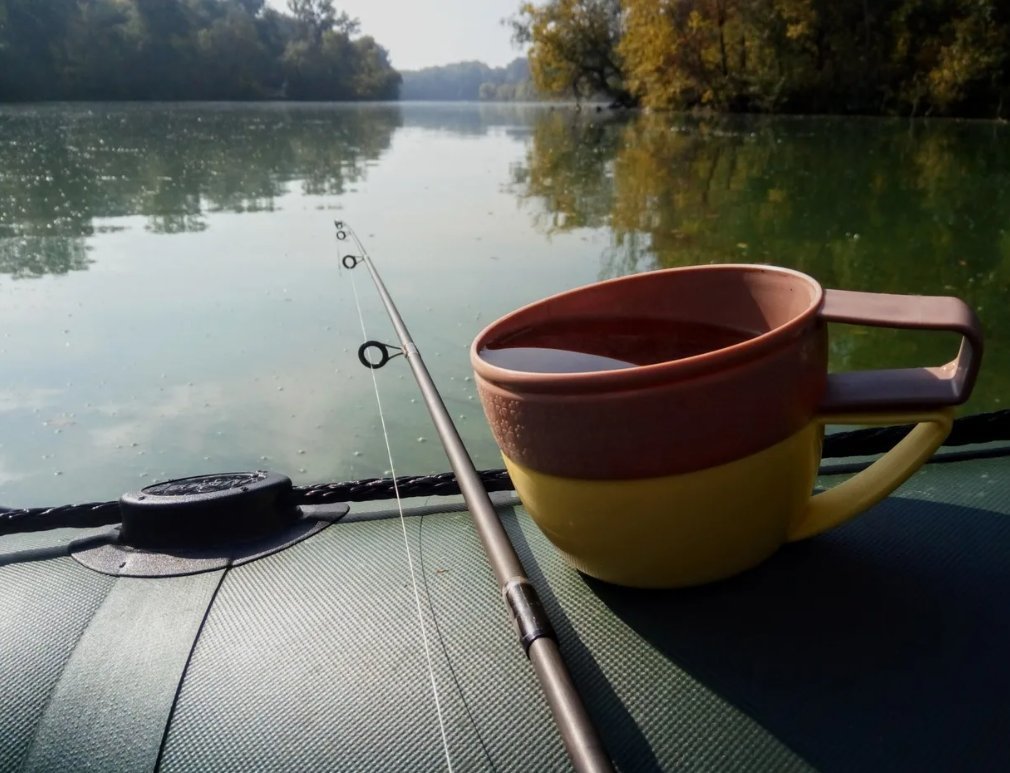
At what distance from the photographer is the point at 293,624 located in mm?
758

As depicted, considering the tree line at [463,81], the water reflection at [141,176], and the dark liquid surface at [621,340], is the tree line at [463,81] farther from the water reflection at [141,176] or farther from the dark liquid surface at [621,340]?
the dark liquid surface at [621,340]

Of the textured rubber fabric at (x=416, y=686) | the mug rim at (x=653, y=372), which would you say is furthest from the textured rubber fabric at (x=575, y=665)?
the mug rim at (x=653, y=372)

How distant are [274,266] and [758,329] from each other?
153 inches

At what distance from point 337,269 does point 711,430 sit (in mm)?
3760

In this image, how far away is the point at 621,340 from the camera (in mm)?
816

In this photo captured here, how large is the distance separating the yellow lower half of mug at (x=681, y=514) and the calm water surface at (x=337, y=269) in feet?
4.73

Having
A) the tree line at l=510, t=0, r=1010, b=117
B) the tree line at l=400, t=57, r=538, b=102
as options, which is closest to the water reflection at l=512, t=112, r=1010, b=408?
the tree line at l=510, t=0, r=1010, b=117

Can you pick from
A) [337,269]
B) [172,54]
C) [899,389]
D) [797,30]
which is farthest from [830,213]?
[172,54]

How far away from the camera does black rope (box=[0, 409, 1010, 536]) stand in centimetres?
96

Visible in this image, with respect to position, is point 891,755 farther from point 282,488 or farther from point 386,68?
point 386,68

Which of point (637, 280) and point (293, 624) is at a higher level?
point (637, 280)

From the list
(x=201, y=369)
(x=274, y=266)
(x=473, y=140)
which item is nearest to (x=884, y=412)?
(x=201, y=369)

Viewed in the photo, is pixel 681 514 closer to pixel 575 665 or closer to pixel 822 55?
pixel 575 665

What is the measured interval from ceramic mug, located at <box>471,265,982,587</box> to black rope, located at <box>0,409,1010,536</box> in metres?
0.29
